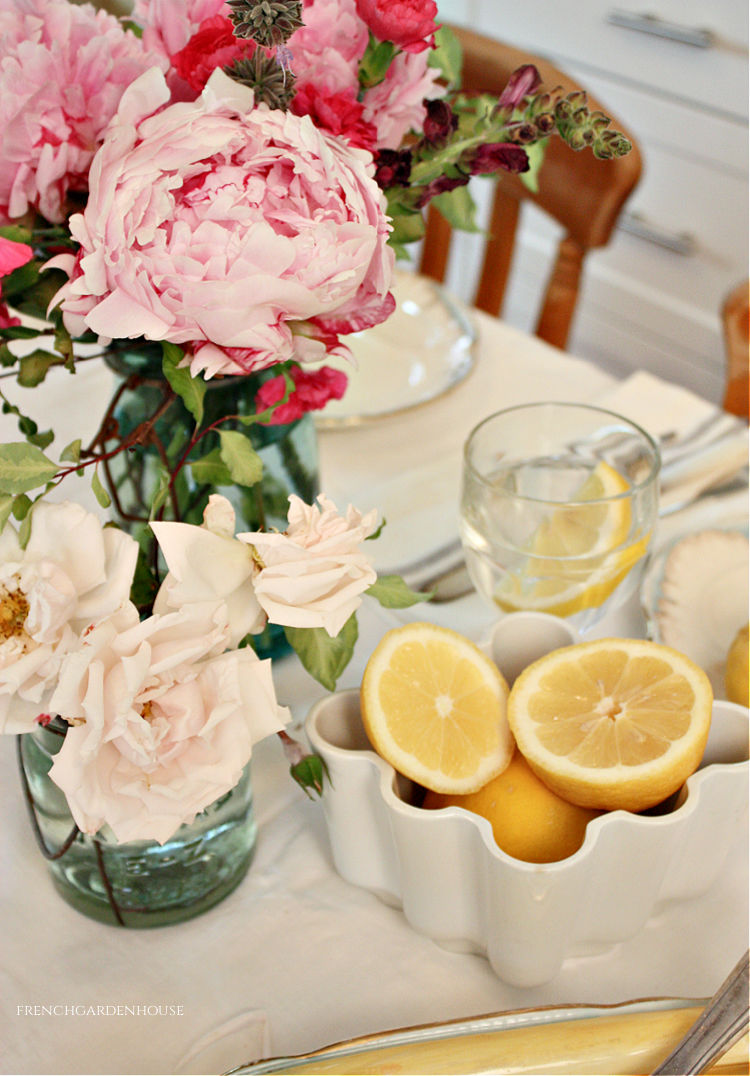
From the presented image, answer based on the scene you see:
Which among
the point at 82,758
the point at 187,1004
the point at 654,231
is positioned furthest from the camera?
the point at 654,231

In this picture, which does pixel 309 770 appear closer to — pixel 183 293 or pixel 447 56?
pixel 183 293

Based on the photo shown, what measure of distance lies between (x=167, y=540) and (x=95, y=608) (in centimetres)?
3

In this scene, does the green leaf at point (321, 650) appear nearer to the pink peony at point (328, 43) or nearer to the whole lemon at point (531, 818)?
the whole lemon at point (531, 818)

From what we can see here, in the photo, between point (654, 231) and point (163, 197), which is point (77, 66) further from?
point (654, 231)

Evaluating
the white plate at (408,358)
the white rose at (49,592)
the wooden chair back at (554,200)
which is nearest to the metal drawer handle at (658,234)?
the wooden chair back at (554,200)

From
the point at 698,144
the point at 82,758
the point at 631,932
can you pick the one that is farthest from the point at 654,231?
the point at 82,758

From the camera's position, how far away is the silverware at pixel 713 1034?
33 centimetres

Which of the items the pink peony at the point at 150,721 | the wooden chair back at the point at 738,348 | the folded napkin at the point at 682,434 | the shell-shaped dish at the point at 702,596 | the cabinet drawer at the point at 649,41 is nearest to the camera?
the pink peony at the point at 150,721

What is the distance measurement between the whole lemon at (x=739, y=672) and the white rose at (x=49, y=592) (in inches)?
11.5

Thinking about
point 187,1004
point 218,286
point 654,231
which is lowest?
point 654,231

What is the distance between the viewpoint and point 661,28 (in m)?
1.60

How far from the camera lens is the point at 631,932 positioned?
400 millimetres

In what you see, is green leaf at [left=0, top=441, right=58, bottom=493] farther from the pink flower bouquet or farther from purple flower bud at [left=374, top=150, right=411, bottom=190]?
purple flower bud at [left=374, top=150, right=411, bottom=190]

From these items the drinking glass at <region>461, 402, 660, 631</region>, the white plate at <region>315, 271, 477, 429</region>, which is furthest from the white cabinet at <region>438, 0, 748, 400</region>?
the drinking glass at <region>461, 402, 660, 631</region>
